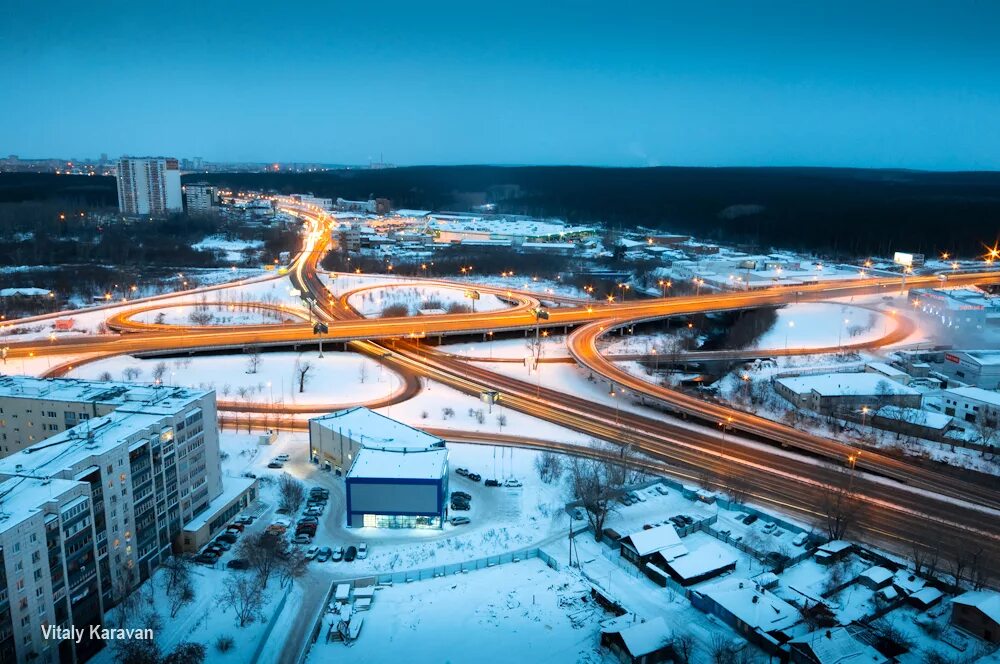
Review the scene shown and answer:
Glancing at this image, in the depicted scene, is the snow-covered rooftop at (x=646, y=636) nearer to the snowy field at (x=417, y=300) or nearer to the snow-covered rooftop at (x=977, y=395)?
the snow-covered rooftop at (x=977, y=395)

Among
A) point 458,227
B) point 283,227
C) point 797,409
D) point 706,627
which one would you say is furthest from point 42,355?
point 458,227

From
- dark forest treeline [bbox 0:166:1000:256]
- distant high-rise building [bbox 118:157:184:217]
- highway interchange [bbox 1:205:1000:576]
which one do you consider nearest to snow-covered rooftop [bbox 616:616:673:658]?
highway interchange [bbox 1:205:1000:576]

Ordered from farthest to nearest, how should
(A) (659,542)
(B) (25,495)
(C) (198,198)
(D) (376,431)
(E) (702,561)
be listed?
(C) (198,198)
(D) (376,431)
(A) (659,542)
(E) (702,561)
(B) (25,495)

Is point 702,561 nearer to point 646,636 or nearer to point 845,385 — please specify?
point 646,636

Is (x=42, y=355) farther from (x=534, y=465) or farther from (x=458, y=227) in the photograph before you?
(x=458, y=227)

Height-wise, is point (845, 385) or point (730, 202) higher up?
point (730, 202)

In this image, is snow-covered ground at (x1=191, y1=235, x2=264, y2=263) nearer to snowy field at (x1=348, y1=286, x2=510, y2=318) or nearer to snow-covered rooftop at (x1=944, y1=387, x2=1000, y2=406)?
snowy field at (x1=348, y1=286, x2=510, y2=318)

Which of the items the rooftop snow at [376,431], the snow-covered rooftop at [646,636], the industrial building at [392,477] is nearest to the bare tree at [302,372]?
the rooftop snow at [376,431]

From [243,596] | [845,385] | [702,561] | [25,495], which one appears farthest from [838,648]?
[845,385]
